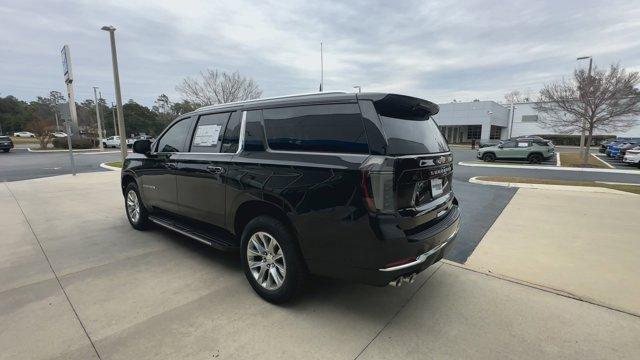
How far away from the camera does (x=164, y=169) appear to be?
14.8 ft

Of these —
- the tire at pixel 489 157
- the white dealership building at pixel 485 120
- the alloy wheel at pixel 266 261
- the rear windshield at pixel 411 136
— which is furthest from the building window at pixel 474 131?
the alloy wheel at pixel 266 261

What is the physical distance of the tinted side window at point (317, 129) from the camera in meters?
2.62

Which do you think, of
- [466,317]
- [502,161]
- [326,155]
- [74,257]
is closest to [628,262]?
[466,317]

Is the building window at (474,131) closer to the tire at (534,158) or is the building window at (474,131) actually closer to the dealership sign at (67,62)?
the tire at (534,158)

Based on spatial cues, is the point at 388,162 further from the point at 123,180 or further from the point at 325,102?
the point at 123,180

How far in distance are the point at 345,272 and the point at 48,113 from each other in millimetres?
110150

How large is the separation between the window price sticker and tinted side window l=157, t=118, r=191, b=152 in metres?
0.31

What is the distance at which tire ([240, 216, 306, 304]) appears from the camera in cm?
291

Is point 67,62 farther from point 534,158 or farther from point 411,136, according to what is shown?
point 534,158

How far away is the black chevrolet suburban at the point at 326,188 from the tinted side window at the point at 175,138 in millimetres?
579

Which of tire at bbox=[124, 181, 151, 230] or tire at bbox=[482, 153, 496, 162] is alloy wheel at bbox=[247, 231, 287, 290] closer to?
tire at bbox=[124, 181, 151, 230]

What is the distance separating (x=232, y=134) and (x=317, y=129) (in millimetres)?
1179

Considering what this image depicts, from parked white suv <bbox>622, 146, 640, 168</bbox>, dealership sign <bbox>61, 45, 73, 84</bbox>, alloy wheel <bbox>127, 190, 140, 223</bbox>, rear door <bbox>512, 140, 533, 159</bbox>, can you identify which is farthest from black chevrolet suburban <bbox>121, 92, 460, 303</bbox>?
parked white suv <bbox>622, 146, 640, 168</bbox>

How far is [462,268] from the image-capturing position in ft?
12.9
